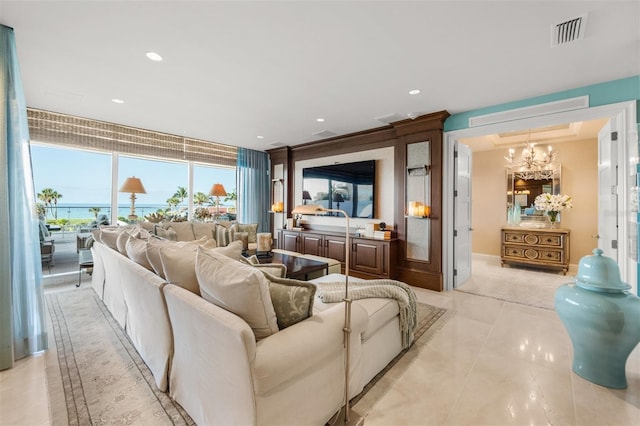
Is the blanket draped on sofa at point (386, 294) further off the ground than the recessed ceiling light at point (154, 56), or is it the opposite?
the recessed ceiling light at point (154, 56)

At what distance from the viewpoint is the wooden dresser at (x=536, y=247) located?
5156 mm

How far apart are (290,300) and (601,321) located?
7.13 feet

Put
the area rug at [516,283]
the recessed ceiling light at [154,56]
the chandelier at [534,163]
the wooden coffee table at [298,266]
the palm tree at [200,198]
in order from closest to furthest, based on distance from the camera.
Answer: the recessed ceiling light at [154,56] → the wooden coffee table at [298,266] → the area rug at [516,283] → the chandelier at [534,163] → the palm tree at [200,198]

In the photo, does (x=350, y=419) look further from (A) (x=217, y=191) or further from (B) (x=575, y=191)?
(B) (x=575, y=191)

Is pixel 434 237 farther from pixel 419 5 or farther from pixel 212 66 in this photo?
pixel 212 66

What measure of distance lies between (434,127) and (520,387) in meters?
3.42

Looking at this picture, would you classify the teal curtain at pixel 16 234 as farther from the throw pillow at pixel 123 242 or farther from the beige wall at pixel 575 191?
the beige wall at pixel 575 191

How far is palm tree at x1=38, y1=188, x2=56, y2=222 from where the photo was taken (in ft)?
15.9

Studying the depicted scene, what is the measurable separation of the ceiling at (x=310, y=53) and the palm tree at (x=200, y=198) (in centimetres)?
234

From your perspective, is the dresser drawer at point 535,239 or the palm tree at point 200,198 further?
the palm tree at point 200,198

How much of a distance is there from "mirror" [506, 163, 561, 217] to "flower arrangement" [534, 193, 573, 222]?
204 millimetres

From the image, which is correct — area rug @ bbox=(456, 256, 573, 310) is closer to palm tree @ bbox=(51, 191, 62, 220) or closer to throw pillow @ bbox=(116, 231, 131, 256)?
throw pillow @ bbox=(116, 231, 131, 256)

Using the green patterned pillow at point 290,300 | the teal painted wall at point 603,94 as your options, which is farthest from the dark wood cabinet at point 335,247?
the green patterned pillow at point 290,300

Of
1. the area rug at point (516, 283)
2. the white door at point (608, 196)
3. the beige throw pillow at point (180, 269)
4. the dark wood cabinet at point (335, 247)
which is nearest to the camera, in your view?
the beige throw pillow at point (180, 269)
